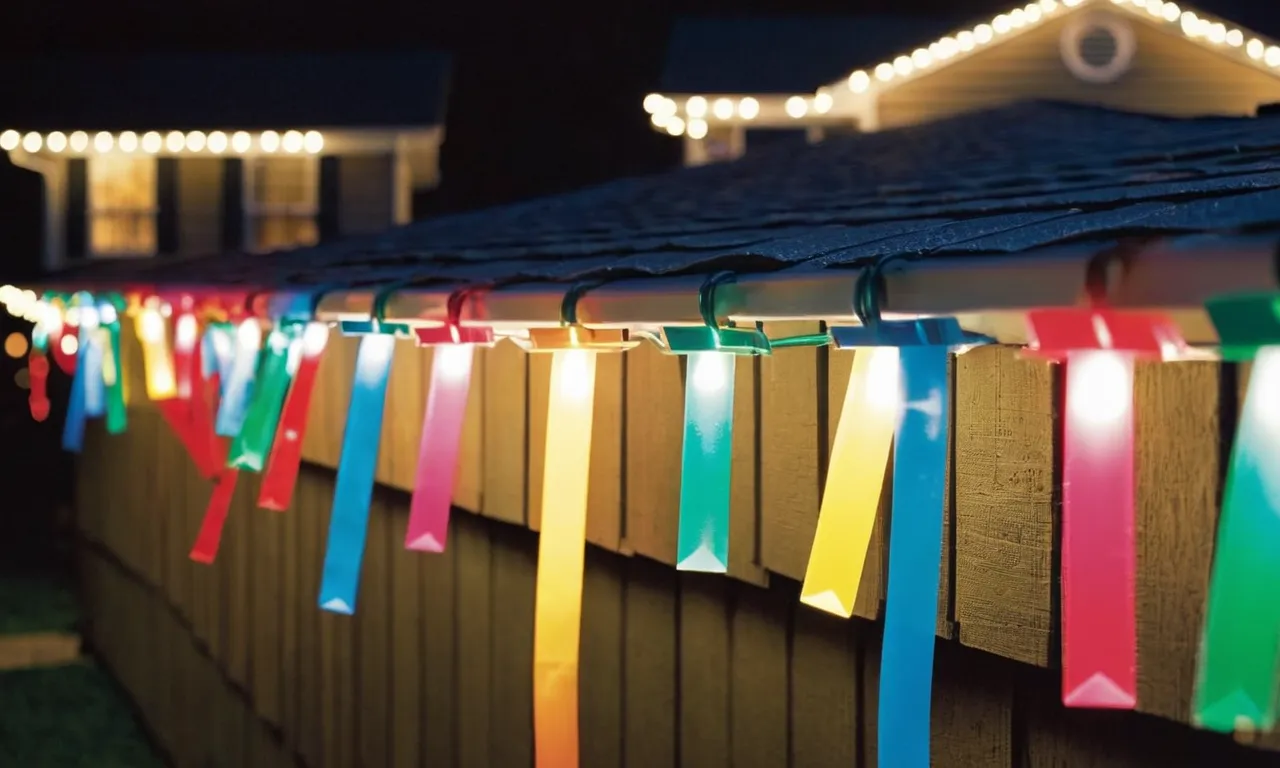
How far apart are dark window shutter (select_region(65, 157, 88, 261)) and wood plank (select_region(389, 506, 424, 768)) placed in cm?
1513

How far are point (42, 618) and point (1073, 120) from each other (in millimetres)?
10644

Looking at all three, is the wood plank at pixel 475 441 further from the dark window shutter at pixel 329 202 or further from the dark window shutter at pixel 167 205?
the dark window shutter at pixel 167 205

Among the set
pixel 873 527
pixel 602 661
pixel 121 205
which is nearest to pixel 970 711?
pixel 873 527

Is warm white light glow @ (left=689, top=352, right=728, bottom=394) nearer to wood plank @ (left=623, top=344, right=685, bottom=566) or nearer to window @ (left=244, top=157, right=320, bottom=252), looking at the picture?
wood plank @ (left=623, top=344, right=685, bottom=566)

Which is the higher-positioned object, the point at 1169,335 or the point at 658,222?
the point at 658,222

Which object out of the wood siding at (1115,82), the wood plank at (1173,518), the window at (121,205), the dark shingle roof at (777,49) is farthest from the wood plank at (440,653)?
the window at (121,205)

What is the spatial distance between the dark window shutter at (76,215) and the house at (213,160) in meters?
0.01

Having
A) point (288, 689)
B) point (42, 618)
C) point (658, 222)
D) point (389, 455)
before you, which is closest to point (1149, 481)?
point (658, 222)

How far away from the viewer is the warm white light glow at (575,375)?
82.3 inches

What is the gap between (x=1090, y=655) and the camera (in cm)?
124

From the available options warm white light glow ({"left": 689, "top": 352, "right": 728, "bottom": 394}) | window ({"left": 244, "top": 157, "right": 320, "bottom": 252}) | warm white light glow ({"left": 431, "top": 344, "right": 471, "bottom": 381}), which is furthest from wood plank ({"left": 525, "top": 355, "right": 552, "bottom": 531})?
window ({"left": 244, "top": 157, "right": 320, "bottom": 252})

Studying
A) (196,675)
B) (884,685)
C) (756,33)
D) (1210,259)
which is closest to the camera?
(1210,259)

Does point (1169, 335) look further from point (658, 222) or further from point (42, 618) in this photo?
point (42, 618)

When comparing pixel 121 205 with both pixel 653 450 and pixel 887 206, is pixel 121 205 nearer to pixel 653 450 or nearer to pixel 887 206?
pixel 887 206
